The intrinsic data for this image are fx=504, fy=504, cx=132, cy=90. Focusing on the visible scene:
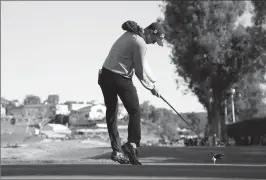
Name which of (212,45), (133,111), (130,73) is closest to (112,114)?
(133,111)

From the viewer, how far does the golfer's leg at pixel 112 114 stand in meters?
6.27

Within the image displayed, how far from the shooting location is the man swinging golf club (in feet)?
19.7

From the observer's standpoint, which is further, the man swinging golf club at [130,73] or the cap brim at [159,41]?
the cap brim at [159,41]

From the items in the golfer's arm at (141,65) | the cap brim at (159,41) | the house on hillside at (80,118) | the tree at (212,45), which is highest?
the house on hillside at (80,118)

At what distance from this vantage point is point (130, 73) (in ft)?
20.1

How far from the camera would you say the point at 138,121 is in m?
6.10

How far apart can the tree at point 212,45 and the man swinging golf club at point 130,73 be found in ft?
99.0

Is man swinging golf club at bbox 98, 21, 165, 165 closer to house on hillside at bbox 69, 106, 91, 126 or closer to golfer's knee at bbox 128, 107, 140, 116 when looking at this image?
golfer's knee at bbox 128, 107, 140, 116

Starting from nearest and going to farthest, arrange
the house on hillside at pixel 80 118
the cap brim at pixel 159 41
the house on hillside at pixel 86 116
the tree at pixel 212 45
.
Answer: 1. the cap brim at pixel 159 41
2. the tree at pixel 212 45
3. the house on hillside at pixel 86 116
4. the house on hillside at pixel 80 118

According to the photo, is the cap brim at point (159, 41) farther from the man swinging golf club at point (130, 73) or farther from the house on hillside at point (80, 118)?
the house on hillside at point (80, 118)

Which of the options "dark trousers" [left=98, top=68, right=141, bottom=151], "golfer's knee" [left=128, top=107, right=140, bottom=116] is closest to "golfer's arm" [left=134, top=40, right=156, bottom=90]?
"dark trousers" [left=98, top=68, right=141, bottom=151]

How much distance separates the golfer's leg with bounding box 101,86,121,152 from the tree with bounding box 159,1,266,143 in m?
30.1

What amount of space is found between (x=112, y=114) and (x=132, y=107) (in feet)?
1.56

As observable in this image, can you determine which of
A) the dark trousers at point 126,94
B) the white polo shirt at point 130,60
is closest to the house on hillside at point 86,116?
the dark trousers at point 126,94
